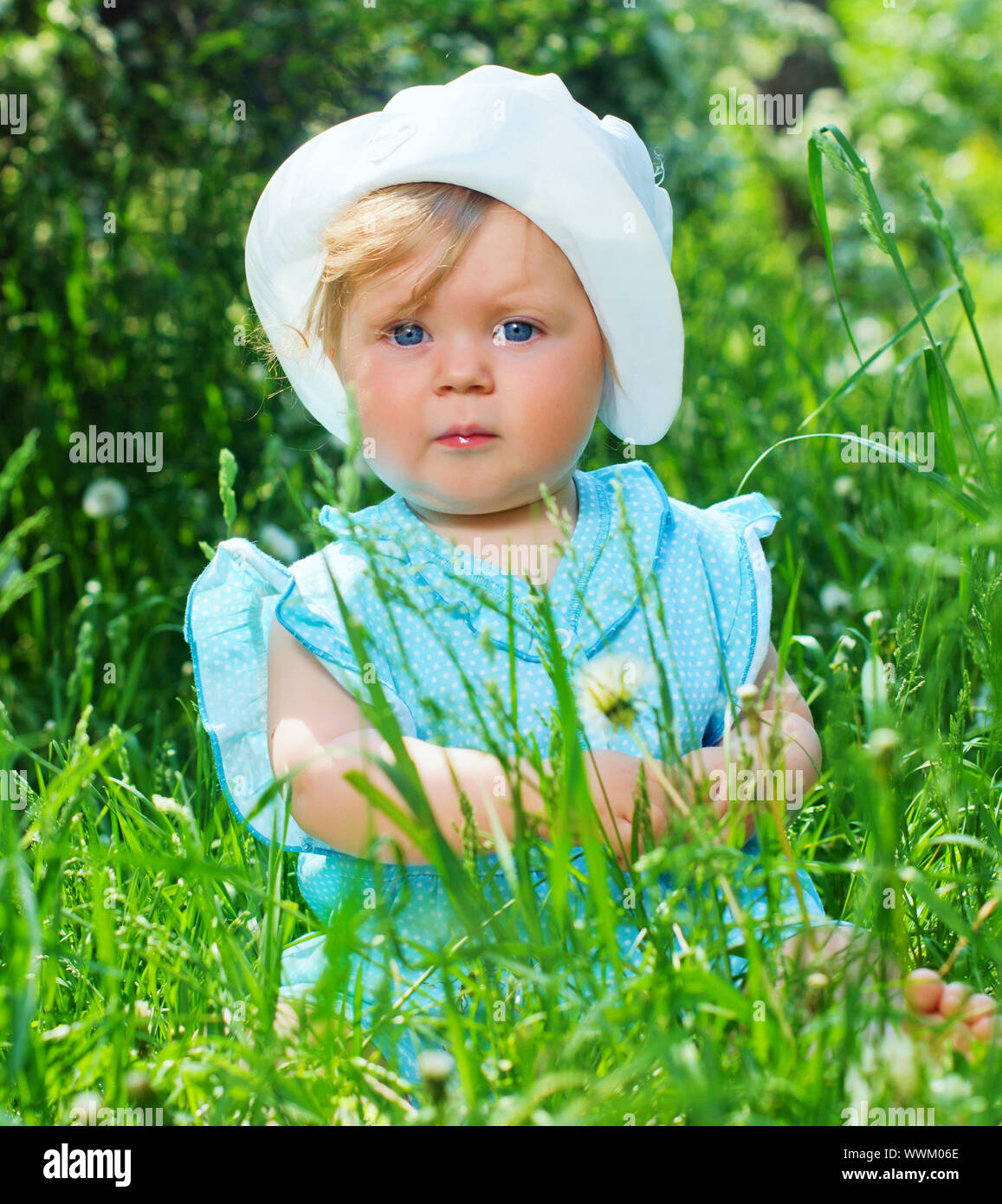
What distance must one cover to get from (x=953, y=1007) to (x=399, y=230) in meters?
1.05

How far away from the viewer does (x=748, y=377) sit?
356cm

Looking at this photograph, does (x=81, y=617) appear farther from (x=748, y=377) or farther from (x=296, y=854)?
(x=748, y=377)

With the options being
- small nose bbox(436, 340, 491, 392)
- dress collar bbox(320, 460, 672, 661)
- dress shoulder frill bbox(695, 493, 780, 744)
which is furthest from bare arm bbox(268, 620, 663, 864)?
small nose bbox(436, 340, 491, 392)

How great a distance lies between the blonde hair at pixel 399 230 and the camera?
1.54 metres

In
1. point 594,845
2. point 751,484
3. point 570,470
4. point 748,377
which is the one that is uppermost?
point 748,377

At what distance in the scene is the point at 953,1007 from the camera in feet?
Answer: 3.91

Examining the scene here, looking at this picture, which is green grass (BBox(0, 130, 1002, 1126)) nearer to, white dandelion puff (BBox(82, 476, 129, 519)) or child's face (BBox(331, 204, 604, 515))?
child's face (BBox(331, 204, 604, 515))

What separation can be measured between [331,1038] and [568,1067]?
8.3 inches

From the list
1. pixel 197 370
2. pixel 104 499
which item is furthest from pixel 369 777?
pixel 197 370

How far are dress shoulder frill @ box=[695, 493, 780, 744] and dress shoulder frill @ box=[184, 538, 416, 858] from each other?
0.45 meters

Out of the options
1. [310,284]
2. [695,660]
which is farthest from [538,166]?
[695,660]

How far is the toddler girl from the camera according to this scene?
1.51 meters

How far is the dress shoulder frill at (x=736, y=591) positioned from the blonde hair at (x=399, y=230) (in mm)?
330

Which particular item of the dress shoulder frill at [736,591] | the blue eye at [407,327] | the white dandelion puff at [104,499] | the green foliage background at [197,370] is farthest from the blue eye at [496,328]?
the white dandelion puff at [104,499]
